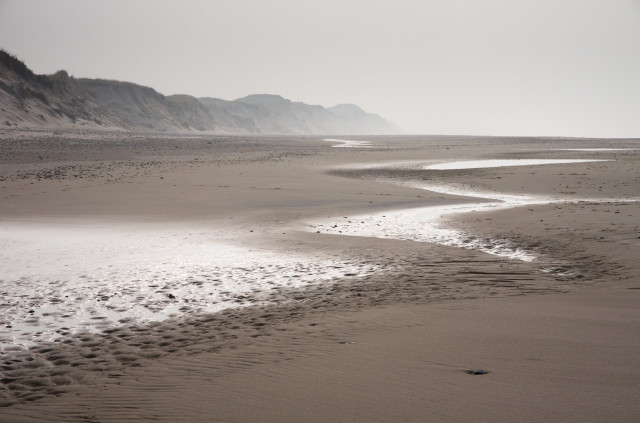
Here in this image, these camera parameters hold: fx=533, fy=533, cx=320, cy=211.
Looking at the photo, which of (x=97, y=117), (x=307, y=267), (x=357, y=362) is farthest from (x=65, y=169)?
(x=97, y=117)

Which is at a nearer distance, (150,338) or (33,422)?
(33,422)

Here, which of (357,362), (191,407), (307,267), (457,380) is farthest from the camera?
(307,267)

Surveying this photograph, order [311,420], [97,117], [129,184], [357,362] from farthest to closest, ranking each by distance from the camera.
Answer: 1. [97,117]
2. [129,184]
3. [357,362]
4. [311,420]

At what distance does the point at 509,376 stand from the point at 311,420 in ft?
5.82

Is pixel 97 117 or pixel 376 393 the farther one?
pixel 97 117

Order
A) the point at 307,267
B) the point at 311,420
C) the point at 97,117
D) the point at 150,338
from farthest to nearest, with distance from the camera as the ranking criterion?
1. the point at 97,117
2. the point at 307,267
3. the point at 150,338
4. the point at 311,420

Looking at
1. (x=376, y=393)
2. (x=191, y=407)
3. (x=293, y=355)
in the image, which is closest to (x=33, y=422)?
(x=191, y=407)

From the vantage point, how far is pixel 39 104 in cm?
10581

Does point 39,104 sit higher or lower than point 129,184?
higher

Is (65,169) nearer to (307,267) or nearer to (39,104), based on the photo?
(307,267)

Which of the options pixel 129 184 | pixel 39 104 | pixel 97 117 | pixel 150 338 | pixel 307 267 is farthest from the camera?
pixel 97 117

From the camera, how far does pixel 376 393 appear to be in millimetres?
4266

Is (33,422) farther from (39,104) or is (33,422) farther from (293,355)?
(39,104)

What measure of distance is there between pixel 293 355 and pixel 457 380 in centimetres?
162
